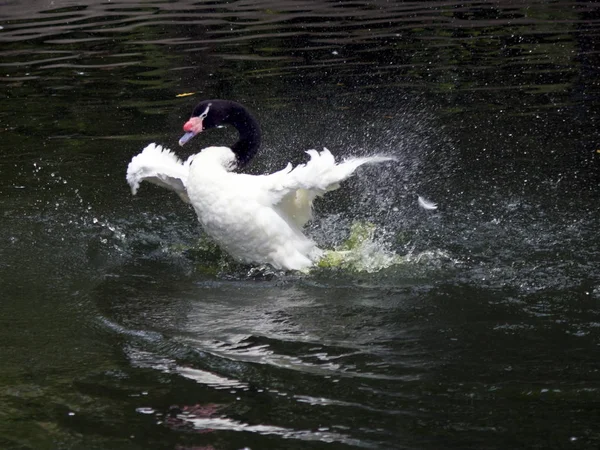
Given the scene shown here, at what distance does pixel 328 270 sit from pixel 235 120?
1255mm

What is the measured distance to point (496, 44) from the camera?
14289mm

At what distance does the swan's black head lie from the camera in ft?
22.4

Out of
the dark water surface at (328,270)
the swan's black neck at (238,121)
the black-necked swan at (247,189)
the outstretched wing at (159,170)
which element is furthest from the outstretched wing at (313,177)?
the outstretched wing at (159,170)

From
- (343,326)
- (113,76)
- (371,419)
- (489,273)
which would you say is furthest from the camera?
(113,76)

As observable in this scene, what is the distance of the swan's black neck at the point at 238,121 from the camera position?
684cm

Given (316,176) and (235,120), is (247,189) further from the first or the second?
(235,120)

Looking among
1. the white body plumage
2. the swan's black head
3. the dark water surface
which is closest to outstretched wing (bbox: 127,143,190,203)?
the white body plumage

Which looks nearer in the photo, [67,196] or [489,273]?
[489,273]

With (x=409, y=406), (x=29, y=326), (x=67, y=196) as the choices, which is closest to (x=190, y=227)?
(x=67, y=196)

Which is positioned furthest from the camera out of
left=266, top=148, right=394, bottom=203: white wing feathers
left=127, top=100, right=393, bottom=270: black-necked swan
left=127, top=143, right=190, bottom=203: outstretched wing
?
left=127, top=143, right=190, bottom=203: outstretched wing

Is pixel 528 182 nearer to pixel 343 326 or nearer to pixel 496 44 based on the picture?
pixel 343 326

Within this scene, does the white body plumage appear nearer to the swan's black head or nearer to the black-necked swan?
the black-necked swan

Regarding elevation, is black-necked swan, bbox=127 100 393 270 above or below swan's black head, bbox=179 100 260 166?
below

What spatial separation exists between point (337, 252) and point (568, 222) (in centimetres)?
181
